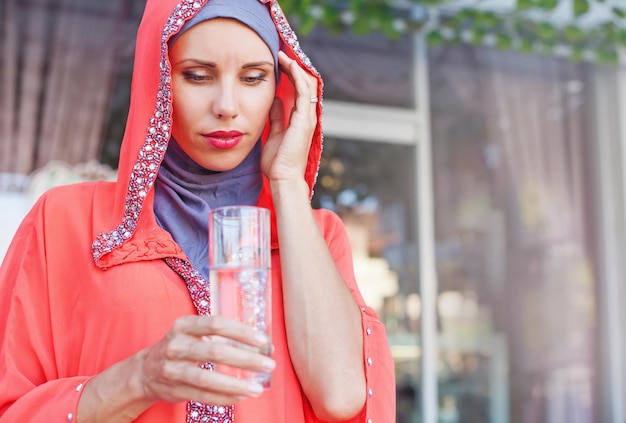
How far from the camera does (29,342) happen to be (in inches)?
48.6

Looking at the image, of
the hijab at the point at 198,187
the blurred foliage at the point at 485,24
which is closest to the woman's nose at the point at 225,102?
the hijab at the point at 198,187

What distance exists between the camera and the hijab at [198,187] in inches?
52.7

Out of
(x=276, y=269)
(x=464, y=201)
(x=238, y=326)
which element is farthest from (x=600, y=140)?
(x=238, y=326)

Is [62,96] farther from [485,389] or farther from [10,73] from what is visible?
[485,389]

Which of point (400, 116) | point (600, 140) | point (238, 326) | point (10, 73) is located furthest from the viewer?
point (600, 140)

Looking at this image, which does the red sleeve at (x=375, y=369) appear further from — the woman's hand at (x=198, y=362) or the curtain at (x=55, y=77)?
the curtain at (x=55, y=77)

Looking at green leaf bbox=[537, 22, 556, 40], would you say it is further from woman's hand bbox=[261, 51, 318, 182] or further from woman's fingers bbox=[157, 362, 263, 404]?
woman's fingers bbox=[157, 362, 263, 404]

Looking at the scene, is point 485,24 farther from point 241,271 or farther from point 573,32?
point 241,271

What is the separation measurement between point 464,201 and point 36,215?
383 cm

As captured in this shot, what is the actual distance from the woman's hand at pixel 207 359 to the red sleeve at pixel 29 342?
0.22m

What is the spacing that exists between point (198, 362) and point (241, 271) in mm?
117

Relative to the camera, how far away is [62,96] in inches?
151

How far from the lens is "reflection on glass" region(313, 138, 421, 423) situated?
458cm

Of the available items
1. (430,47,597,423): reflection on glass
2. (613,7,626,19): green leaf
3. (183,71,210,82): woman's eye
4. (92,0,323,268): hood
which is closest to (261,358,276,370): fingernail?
(92,0,323,268): hood
